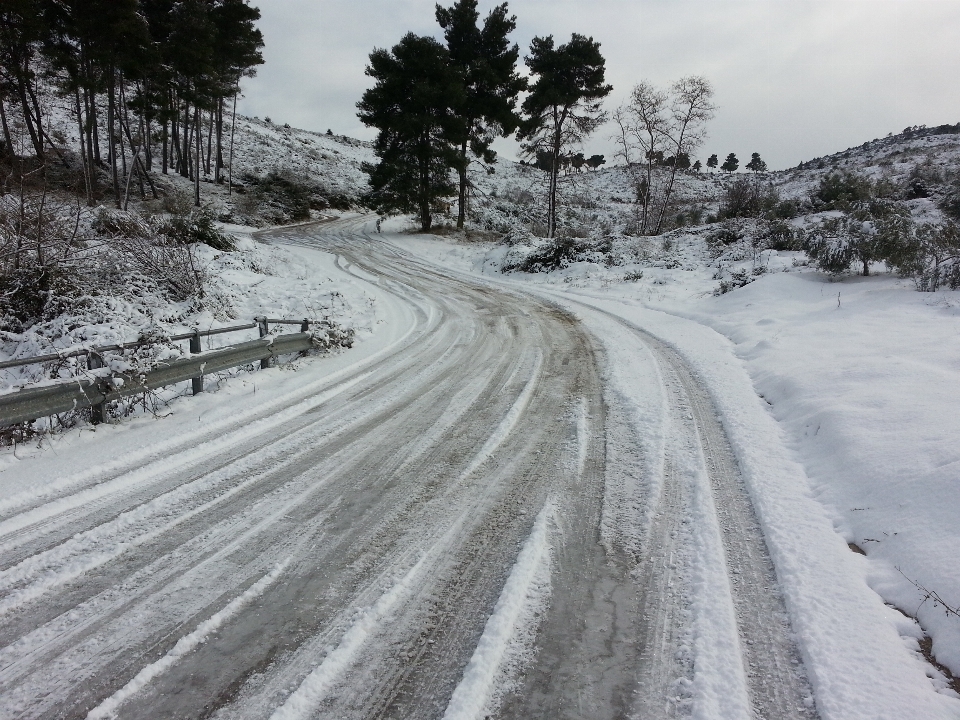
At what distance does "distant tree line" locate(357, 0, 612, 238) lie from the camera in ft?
85.7

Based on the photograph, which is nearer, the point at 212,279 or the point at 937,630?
the point at 937,630

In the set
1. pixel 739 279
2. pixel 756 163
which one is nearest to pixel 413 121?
pixel 739 279

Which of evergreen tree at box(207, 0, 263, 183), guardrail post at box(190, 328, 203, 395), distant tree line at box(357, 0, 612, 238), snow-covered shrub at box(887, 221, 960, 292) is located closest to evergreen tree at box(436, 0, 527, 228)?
distant tree line at box(357, 0, 612, 238)

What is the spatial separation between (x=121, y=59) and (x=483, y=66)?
18177 millimetres

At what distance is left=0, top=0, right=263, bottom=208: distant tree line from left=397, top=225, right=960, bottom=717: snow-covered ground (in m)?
25.2

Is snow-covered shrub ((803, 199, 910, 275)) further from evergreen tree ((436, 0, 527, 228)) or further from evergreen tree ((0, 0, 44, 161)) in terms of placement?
evergreen tree ((0, 0, 44, 161))

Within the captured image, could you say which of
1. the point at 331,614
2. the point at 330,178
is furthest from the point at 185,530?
the point at 330,178

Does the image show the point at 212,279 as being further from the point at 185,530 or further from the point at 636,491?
the point at 636,491

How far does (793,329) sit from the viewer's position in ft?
30.5

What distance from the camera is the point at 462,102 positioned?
26.5 m

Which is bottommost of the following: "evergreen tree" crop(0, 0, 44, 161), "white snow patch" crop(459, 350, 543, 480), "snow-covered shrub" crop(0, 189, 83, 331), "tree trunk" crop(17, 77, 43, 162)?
"white snow patch" crop(459, 350, 543, 480)

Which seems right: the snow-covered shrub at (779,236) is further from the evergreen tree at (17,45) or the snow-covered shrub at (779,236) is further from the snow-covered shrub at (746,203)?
the evergreen tree at (17,45)

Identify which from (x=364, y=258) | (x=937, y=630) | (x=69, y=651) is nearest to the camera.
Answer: (x=69, y=651)

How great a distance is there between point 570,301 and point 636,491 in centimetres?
1054
